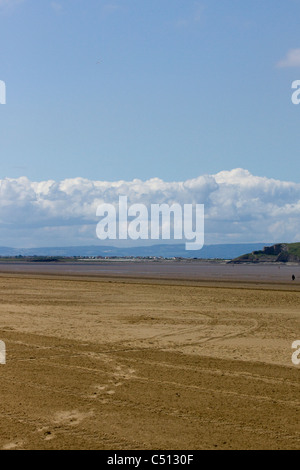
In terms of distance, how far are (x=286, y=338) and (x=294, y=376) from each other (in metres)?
5.86

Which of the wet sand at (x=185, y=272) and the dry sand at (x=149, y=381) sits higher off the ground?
the dry sand at (x=149, y=381)

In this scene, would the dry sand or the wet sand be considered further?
the wet sand

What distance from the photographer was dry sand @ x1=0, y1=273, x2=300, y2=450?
932 cm

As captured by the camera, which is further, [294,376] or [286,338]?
[286,338]

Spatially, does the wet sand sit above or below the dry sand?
below

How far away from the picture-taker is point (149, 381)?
12.9 m

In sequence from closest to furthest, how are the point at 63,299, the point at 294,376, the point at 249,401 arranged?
the point at 249,401 → the point at 294,376 → the point at 63,299

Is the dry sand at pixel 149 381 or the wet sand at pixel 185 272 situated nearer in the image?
the dry sand at pixel 149 381

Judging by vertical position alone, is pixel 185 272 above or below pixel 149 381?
below

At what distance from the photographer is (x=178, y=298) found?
111 feet

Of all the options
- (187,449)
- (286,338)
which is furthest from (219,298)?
(187,449)

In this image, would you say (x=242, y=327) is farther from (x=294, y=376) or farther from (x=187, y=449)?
(x=187, y=449)

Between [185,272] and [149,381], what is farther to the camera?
[185,272]

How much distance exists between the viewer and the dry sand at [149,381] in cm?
932
